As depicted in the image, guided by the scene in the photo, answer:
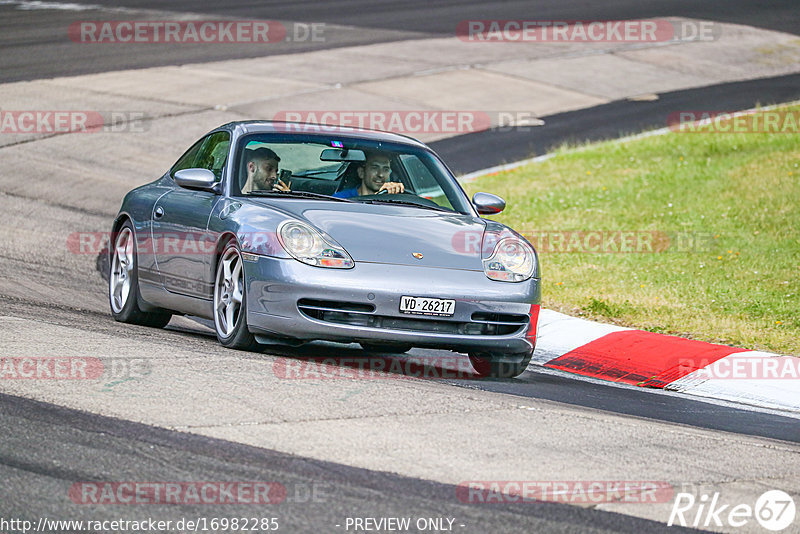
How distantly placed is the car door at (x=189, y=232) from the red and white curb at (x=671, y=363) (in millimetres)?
2604

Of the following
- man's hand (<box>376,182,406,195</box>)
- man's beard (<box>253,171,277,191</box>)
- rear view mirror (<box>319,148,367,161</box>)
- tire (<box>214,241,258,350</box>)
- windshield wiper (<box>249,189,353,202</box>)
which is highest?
rear view mirror (<box>319,148,367,161</box>)

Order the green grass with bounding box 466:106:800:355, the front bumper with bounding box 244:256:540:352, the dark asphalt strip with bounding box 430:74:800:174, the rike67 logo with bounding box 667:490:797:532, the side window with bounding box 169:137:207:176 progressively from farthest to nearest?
the dark asphalt strip with bounding box 430:74:800:174
the green grass with bounding box 466:106:800:355
the side window with bounding box 169:137:207:176
the front bumper with bounding box 244:256:540:352
the rike67 logo with bounding box 667:490:797:532

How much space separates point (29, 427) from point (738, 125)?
16762 millimetres

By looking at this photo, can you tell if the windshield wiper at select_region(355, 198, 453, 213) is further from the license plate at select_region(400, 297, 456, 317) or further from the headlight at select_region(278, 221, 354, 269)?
the license plate at select_region(400, 297, 456, 317)

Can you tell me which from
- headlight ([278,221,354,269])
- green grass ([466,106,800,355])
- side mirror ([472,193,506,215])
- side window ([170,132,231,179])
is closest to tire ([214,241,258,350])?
headlight ([278,221,354,269])

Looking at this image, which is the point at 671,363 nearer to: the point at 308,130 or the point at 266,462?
the point at 308,130

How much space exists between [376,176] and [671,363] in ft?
8.10

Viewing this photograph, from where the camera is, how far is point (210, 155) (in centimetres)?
Result: 909

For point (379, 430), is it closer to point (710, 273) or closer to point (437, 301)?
point (437, 301)

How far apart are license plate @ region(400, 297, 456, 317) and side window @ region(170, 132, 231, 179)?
197cm

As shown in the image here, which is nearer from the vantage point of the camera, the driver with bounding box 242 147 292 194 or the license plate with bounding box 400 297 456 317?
the license plate with bounding box 400 297 456 317

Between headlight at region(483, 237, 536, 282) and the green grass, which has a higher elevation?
headlight at region(483, 237, 536, 282)

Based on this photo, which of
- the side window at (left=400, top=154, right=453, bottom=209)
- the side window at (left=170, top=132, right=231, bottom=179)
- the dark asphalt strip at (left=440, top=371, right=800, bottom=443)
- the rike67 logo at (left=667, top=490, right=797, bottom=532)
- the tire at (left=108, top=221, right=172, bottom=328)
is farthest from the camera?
the tire at (left=108, top=221, right=172, bottom=328)

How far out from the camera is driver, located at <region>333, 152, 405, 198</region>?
8.70m
